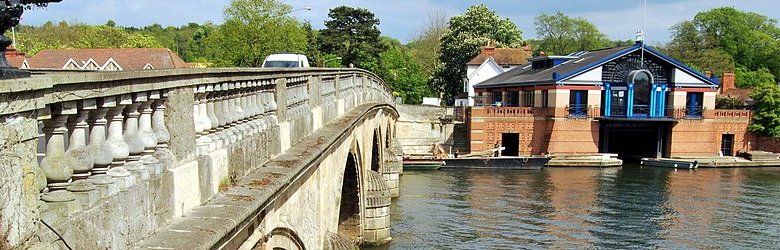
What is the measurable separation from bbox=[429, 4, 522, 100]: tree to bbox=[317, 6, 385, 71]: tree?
6724mm

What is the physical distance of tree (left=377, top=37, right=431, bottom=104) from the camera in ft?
192

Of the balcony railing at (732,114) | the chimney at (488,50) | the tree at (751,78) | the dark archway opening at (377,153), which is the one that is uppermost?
the chimney at (488,50)

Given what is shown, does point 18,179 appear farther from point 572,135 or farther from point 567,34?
point 567,34

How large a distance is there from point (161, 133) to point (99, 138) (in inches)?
28.8

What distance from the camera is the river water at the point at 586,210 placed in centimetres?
2005

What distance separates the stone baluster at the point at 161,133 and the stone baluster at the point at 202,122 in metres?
0.51

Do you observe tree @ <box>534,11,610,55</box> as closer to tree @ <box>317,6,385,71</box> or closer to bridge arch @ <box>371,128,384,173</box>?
tree @ <box>317,6,385,71</box>

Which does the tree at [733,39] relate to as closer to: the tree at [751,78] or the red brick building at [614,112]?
the tree at [751,78]

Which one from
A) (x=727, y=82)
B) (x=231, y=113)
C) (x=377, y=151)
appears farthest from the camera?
(x=727, y=82)

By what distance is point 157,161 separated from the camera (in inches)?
152

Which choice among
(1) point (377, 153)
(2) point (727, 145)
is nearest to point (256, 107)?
(1) point (377, 153)

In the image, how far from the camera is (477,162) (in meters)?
36.0

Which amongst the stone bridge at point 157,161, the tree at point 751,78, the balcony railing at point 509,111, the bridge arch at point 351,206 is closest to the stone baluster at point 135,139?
the stone bridge at point 157,161

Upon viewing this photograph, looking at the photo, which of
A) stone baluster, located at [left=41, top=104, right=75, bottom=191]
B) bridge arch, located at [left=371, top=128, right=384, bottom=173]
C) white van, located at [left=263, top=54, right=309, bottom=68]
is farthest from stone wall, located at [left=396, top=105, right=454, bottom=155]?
stone baluster, located at [left=41, top=104, right=75, bottom=191]
